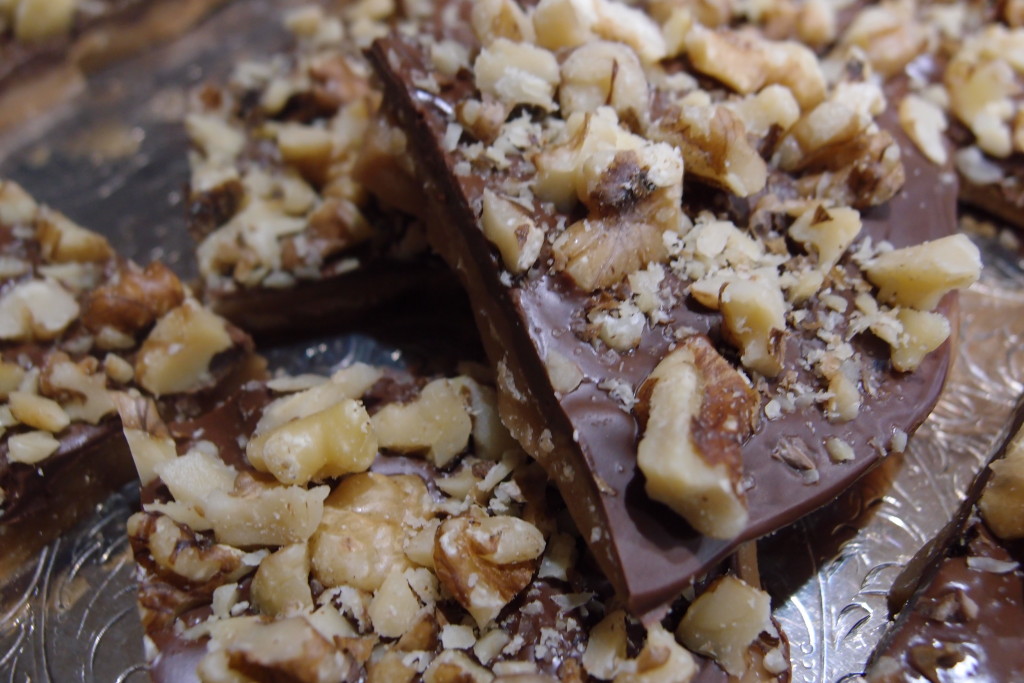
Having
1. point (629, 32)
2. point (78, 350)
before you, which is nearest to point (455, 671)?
point (78, 350)

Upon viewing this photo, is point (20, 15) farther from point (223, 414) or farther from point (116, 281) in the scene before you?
point (223, 414)

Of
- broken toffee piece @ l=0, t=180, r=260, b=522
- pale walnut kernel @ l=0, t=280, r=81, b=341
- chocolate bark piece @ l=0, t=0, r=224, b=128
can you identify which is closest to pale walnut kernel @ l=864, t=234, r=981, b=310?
broken toffee piece @ l=0, t=180, r=260, b=522

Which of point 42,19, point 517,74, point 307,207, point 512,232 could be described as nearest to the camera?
point 512,232

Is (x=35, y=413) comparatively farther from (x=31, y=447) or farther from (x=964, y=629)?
(x=964, y=629)

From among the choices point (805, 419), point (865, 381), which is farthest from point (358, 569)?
point (865, 381)

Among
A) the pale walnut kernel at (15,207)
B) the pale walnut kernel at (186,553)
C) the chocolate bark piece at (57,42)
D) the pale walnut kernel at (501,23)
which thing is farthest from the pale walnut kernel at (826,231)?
the chocolate bark piece at (57,42)
